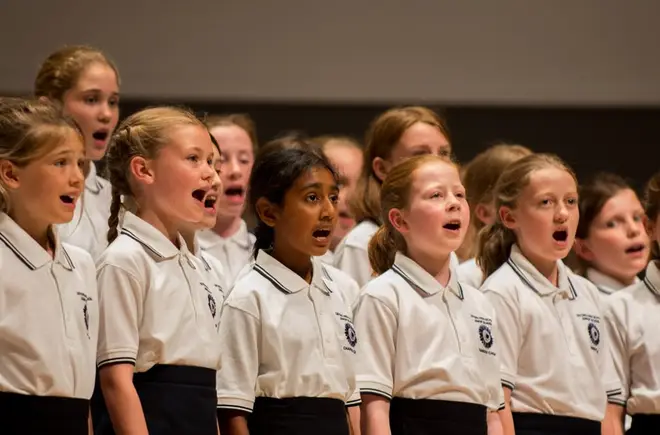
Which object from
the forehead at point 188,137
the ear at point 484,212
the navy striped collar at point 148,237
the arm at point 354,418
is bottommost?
the arm at point 354,418

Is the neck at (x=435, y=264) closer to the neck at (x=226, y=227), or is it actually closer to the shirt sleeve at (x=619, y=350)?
the shirt sleeve at (x=619, y=350)

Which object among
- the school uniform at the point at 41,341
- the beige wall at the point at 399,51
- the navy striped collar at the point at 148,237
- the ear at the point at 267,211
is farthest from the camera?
the beige wall at the point at 399,51

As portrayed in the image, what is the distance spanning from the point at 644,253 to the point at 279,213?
5.38ft

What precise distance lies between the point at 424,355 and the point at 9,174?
1.25 meters

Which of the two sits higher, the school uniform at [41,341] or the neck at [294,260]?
the neck at [294,260]

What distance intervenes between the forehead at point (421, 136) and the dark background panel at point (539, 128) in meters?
1.70

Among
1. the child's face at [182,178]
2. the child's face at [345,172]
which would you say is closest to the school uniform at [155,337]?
the child's face at [182,178]

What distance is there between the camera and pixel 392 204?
3643 mm

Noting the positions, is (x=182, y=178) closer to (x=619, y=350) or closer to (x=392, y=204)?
(x=392, y=204)

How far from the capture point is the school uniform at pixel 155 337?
2.94 metres

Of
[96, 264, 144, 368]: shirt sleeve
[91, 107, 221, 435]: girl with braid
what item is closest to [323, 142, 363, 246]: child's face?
[91, 107, 221, 435]: girl with braid

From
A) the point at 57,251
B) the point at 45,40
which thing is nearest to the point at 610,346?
the point at 57,251

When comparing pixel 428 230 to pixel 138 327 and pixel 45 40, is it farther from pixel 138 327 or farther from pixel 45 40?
pixel 45 40

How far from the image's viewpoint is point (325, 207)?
3.38 m
